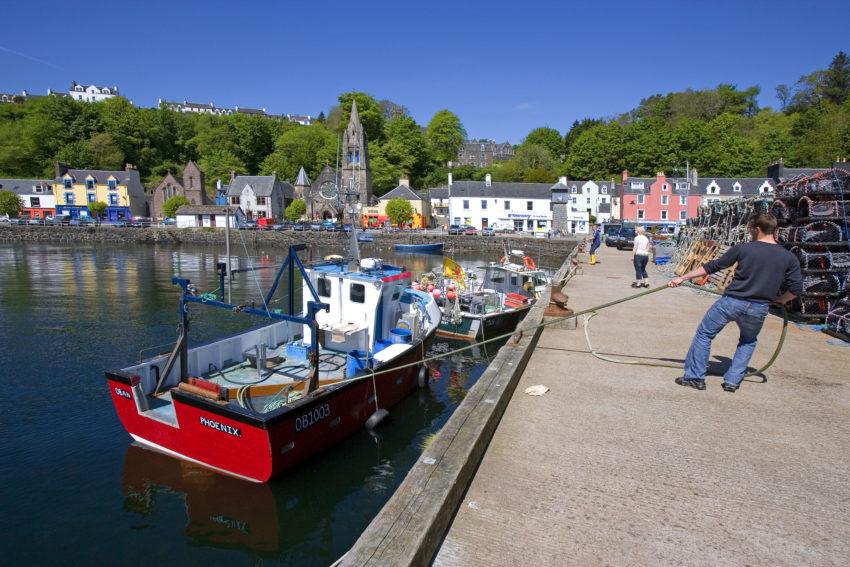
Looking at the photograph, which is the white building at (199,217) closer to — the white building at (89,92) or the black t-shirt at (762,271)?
the black t-shirt at (762,271)

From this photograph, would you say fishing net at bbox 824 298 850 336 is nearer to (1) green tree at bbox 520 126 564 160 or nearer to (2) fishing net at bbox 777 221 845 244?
(2) fishing net at bbox 777 221 845 244

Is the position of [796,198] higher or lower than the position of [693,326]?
higher

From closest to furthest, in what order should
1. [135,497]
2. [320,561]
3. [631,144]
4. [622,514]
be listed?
[622,514] → [320,561] → [135,497] → [631,144]

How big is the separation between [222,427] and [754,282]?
799 centimetres

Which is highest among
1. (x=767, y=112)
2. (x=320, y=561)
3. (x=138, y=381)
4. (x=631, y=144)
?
(x=767, y=112)

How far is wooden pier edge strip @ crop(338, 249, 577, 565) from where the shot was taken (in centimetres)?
360

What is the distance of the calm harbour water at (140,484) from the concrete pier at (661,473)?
13.4 feet

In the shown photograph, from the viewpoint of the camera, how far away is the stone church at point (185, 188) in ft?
278

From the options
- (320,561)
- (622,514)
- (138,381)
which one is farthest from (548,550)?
(138,381)

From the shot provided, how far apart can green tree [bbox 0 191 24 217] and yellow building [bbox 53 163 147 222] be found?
17.0 ft

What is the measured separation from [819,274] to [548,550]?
11493 millimetres

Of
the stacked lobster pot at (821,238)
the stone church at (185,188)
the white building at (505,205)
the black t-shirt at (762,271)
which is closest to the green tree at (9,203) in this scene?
the stone church at (185,188)

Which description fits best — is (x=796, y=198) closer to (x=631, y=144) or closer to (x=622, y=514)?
(x=622, y=514)

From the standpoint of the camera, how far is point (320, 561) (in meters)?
7.52
